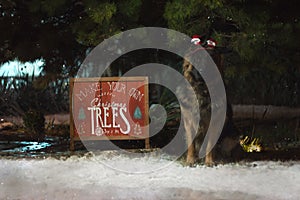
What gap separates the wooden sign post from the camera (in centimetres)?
727

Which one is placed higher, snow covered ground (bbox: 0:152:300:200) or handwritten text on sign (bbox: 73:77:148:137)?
handwritten text on sign (bbox: 73:77:148:137)

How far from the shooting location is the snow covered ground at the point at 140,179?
4.83 m

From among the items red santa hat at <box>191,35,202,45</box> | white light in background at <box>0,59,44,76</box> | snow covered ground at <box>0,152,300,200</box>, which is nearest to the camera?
snow covered ground at <box>0,152,300,200</box>

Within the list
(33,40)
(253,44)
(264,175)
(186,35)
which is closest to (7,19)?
(33,40)

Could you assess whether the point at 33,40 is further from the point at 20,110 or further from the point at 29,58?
the point at 20,110

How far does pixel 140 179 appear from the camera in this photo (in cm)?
545

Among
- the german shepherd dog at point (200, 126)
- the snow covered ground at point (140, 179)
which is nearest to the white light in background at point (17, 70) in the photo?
the snow covered ground at point (140, 179)

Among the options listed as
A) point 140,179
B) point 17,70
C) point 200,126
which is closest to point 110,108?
point 200,126

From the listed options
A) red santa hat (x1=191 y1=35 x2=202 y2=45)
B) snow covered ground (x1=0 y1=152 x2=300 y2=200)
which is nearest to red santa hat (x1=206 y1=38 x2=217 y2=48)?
red santa hat (x1=191 y1=35 x2=202 y2=45)

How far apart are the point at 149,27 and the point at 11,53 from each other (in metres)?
2.96

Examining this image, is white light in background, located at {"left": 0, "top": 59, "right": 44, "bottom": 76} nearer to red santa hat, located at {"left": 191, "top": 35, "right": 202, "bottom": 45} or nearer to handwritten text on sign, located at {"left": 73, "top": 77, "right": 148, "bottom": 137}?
handwritten text on sign, located at {"left": 73, "top": 77, "right": 148, "bottom": 137}

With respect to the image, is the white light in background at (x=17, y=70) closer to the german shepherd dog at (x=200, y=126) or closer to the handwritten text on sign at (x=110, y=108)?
the handwritten text on sign at (x=110, y=108)

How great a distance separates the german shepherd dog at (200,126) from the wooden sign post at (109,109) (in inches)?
42.0

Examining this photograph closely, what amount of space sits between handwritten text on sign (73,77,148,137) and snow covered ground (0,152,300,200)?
28.5 inches
